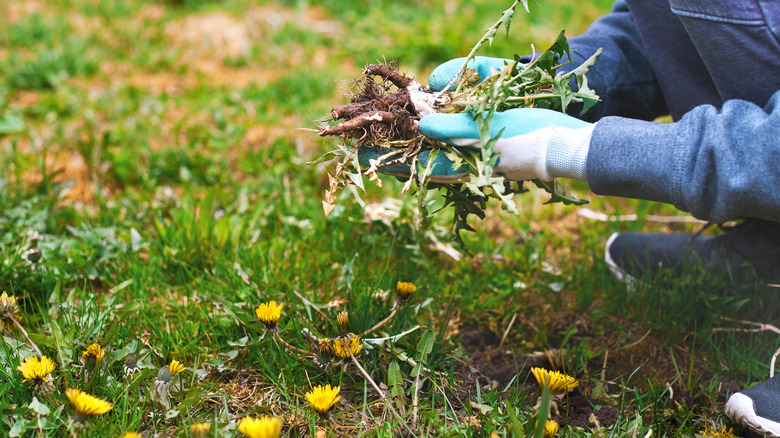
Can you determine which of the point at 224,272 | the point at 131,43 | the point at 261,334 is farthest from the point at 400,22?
the point at 261,334

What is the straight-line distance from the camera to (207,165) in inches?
107

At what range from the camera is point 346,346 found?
1491mm

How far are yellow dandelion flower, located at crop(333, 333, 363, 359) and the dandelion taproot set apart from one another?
0.50 meters

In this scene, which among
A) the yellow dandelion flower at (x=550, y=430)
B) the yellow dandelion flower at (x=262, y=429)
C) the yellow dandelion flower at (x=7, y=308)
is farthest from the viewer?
the yellow dandelion flower at (x=7, y=308)

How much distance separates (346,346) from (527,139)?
2.08ft

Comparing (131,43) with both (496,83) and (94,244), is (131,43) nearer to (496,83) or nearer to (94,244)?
(94,244)

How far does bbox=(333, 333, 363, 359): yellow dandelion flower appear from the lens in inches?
59.0

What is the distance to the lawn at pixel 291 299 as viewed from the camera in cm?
147

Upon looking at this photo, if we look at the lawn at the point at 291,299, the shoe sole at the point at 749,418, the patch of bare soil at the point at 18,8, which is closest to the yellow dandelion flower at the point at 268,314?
the lawn at the point at 291,299

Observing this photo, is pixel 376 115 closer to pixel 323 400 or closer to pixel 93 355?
pixel 323 400

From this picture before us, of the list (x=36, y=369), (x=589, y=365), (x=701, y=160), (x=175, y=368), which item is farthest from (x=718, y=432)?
(x=36, y=369)

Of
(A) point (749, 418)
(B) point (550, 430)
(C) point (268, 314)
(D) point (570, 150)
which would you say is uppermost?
(D) point (570, 150)

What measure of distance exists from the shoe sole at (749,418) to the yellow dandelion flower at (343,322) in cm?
92

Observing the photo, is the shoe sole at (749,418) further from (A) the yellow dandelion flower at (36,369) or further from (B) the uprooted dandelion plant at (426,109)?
(A) the yellow dandelion flower at (36,369)
